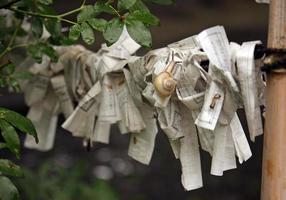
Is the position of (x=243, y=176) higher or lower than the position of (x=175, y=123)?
lower

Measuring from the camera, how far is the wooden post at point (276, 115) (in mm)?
905

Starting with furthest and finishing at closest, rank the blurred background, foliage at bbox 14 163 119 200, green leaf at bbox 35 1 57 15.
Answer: the blurred background, foliage at bbox 14 163 119 200, green leaf at bbox 35 1 57 15

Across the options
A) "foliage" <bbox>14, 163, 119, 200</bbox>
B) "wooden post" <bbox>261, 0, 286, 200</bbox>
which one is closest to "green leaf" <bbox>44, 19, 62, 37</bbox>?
"wooden post" <bbox>261, 0, 286, 200</bbox>

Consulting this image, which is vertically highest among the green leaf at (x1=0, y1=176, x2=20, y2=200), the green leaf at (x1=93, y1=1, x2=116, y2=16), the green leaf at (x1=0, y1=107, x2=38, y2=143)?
the green leaf at (x1=93, y1=1, x2=116, y2=16)

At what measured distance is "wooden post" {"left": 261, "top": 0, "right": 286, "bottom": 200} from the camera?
0.90 metres

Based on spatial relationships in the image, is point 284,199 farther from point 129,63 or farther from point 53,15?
point 53,15

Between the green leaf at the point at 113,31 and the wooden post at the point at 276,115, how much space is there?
0.68ft

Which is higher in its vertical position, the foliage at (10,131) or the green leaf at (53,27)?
the green leaf at (53,27)

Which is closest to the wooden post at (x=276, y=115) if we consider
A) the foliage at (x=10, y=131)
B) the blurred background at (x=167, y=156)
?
the foliage at (x=10, y=131)

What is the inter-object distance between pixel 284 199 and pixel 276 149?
0.07 meters

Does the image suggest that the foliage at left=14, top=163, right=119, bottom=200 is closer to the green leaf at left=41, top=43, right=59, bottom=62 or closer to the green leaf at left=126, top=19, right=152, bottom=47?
the green leaf at left=41, top=43, right=59, bottom=62

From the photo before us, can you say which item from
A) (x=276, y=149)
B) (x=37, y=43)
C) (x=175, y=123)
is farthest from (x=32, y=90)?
(x=276, y=149)

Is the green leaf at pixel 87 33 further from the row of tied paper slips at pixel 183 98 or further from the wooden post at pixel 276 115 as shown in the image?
the wooden post at pixel 276 115

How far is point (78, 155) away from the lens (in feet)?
10.8
